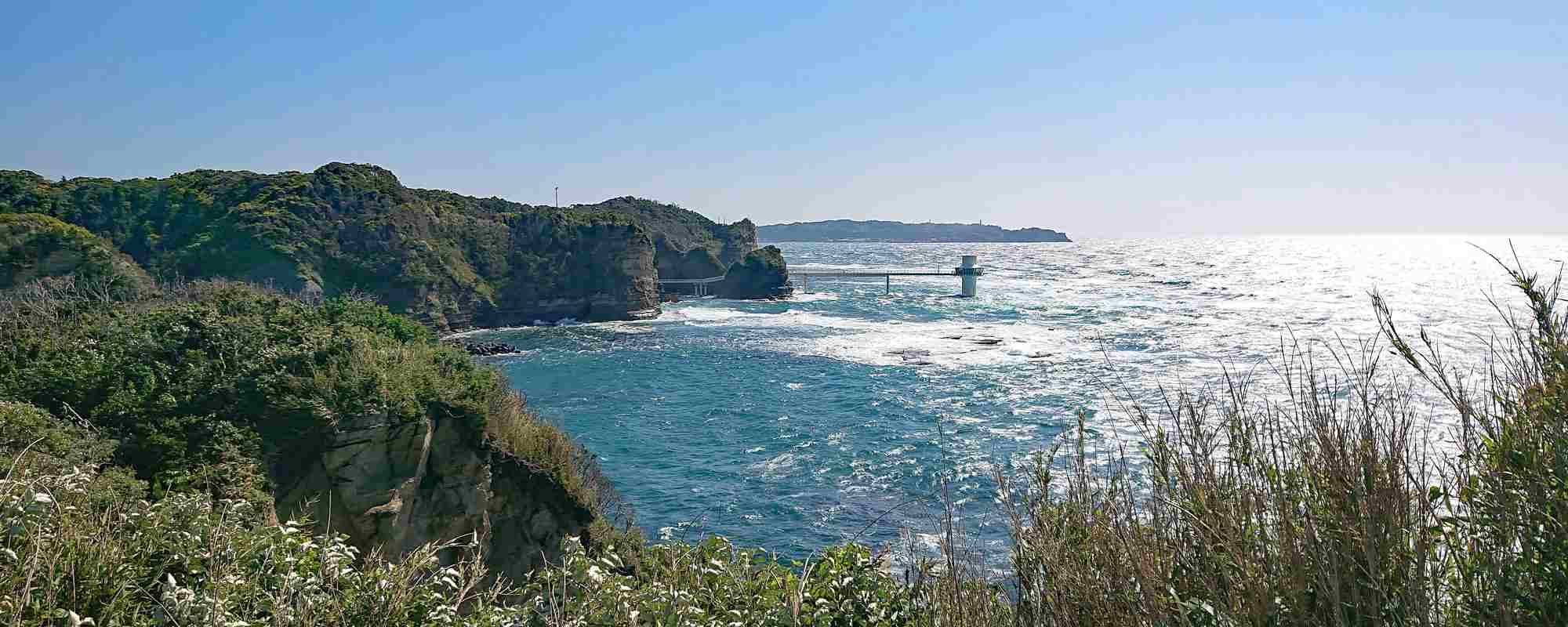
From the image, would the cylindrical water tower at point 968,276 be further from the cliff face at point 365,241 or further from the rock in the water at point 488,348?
the rock in the water at point 488,348

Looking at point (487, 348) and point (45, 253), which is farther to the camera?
point (487, 348)

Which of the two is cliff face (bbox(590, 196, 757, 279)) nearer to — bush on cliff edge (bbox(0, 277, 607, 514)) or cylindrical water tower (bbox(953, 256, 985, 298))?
cylindrical water tower (bbox(953, 256, 985, 298))

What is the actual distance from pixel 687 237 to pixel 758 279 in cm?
3232

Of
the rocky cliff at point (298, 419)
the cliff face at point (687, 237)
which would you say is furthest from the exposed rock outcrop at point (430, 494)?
the cliff face at point (687, 237)

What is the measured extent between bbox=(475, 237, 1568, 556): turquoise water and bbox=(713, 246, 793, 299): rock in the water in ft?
15.4

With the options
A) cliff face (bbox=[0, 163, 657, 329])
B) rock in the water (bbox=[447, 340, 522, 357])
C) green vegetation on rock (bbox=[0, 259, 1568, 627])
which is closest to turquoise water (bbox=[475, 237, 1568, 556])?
green vegetation on rock (bbox=[0, 259, 1568, 627])

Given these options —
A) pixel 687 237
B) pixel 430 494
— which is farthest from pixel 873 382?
pixel 687 237

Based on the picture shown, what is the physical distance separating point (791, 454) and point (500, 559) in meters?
14.4

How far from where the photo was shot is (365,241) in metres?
57.8

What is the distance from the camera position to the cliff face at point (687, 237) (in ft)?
332

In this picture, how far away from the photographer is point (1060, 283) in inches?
4146

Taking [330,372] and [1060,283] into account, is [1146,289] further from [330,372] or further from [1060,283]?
[330,372]

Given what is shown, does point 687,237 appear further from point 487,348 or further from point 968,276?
point 487,348

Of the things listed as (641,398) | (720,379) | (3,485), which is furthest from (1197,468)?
(720,379)
